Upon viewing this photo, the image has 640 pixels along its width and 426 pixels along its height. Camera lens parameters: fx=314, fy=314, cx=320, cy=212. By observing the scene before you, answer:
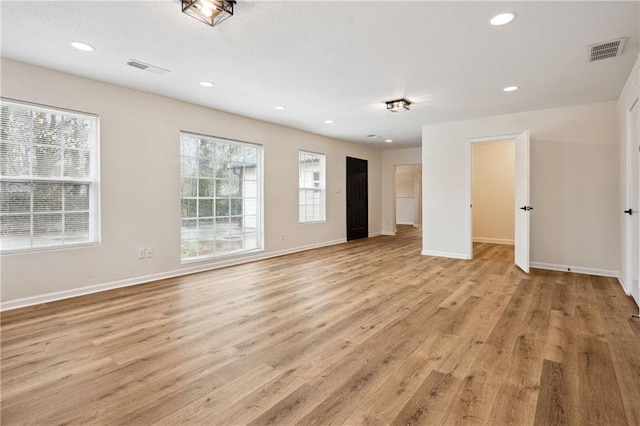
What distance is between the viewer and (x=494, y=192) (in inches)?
295

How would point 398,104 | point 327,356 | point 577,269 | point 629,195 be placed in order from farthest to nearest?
point 577,269, point 398,104, point 629,195, point 327,356

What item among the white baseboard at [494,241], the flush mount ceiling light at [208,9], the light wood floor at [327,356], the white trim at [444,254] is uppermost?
the flush mount ceiling light at [208,9]

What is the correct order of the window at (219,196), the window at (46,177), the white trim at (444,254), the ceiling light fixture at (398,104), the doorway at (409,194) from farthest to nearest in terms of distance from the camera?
the doorway at (409,194) < the white trim at (444,254) < the window at (219,196) < the ceiling light fixture at (398,104) < the window at (46,177)

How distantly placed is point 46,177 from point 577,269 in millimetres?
6992

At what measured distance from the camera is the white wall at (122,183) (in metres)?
3.25

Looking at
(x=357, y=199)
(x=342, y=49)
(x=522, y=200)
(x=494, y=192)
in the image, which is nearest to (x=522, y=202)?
(x=522, y=200)

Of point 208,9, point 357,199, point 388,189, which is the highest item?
point 208,9

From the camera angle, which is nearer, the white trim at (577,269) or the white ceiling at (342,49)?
the white ceiling at (342,49)

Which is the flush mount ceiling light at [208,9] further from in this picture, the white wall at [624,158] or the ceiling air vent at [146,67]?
the white wall at [624,158]

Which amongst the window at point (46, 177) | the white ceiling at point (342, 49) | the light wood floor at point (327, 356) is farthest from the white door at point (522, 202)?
the window at point (46, 177)

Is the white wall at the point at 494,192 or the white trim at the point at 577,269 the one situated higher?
the white wall at the point at 494,192

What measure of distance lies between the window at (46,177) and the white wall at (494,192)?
7.67m

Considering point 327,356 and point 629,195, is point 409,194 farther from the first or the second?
point 327,356

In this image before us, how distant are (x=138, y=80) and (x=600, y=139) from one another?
624cm
